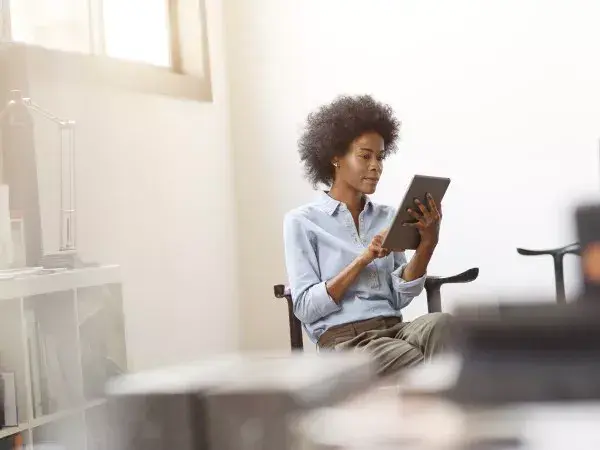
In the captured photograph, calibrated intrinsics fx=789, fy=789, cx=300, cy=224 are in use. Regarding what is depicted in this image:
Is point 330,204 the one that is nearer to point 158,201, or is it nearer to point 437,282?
point 437,282

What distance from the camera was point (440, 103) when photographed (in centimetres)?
142

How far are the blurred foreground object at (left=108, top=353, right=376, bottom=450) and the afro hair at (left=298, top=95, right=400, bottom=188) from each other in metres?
0.88

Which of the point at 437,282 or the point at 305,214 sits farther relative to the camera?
the point at 437,282

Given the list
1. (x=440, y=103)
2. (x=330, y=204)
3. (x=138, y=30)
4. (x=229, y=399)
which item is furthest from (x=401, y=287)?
(x=229, y=399)

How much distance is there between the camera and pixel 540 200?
1.34 meters

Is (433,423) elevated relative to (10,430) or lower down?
elevated

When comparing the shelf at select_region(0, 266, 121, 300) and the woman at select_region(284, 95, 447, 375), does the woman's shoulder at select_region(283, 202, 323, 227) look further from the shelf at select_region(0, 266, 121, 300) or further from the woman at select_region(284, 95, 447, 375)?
the shelf at select_region(0, 266, 121, 300)

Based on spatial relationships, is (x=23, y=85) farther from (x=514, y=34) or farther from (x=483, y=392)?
(x=483, y=392)

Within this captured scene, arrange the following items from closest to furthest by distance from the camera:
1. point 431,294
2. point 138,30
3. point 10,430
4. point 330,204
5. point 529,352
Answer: point 529,352 < point 10,430 < point 330,204 < point 431,294 < point 138,30

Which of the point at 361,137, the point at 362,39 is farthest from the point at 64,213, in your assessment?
the point at 362,39

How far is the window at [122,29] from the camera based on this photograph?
119cm

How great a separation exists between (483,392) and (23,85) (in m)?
1.04

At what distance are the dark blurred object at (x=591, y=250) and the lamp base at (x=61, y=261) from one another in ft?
3.24

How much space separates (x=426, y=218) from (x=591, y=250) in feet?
2.74
